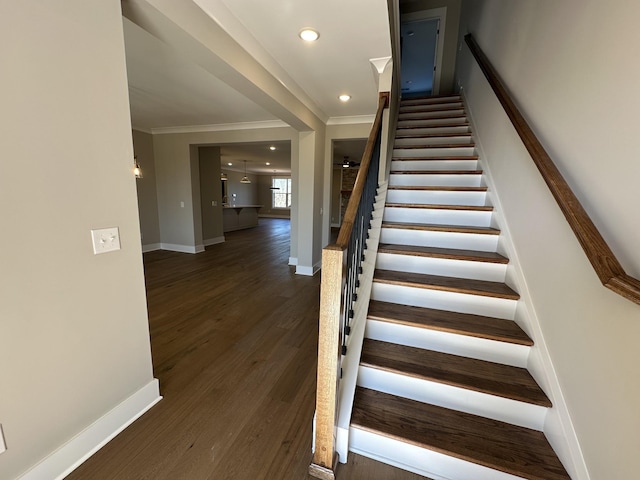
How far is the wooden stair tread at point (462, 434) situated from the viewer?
3.77 feet

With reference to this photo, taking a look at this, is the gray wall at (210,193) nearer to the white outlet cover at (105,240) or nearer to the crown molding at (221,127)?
the crown molding at (221,127)

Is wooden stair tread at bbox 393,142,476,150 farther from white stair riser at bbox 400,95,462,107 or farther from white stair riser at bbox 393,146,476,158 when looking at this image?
white stair riser at bbox 400,95,462,107

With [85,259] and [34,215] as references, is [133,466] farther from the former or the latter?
[34,215]

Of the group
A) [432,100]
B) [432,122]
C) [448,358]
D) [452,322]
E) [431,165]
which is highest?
[432,100]

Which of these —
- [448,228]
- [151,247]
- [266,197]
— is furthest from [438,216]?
[266,197]

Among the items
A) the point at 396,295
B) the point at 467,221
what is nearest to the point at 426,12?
the point at 467,221

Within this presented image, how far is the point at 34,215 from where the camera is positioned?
1.05 meters

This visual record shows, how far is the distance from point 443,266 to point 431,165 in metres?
1.44

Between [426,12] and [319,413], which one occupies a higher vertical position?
[426,12]

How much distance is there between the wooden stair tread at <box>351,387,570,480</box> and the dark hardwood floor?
194 mm

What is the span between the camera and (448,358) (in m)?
1.58

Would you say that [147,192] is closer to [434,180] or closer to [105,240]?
[105,240]

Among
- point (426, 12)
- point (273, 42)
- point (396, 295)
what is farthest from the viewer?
point (426, 12)

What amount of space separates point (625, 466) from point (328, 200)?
4.26 meters
